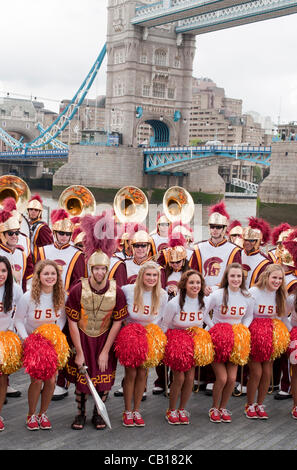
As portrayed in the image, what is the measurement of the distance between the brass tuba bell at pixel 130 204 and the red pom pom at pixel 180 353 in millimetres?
4173

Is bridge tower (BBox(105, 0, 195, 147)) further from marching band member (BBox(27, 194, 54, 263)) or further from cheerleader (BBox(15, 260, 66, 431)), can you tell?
cheerleader (BBox(15, 260, 66, 431))

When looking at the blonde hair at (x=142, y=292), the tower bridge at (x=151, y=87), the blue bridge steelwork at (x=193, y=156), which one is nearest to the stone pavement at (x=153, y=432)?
the blonde hair at (x=142, y=292)

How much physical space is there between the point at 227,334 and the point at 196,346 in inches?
11.6

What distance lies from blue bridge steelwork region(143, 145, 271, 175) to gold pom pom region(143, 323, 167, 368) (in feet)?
121

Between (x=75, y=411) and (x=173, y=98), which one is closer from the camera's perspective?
(x=75, y=411)

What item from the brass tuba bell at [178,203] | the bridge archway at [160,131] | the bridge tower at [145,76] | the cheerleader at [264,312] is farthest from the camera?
the bridge archway at [160,131]

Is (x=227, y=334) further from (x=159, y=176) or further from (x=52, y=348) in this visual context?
(x=159, y=176)

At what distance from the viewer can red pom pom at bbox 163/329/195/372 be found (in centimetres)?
507

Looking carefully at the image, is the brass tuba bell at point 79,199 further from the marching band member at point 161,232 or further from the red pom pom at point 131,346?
the red pom pom at point 131,346

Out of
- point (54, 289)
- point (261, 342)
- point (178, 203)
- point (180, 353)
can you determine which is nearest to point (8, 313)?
point (54, 289)

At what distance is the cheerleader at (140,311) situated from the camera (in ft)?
16.9
